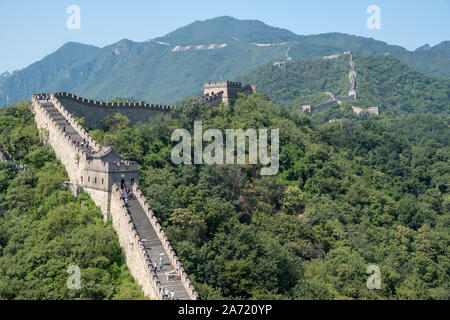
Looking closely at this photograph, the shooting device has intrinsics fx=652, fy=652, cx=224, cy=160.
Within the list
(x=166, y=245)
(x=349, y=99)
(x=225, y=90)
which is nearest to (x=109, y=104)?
(x=225, y=90)

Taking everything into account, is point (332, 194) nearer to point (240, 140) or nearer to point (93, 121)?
point (240, 140)

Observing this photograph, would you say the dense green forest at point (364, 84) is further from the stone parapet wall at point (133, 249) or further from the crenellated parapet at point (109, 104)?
the stone parapet wall at point (133, 249)

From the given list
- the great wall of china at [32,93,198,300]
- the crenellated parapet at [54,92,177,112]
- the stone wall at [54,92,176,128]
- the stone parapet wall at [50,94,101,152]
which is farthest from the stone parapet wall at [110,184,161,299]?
the crenellated parapet at [54,92,177,112]

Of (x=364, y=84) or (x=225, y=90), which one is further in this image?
(x=364, y=84)

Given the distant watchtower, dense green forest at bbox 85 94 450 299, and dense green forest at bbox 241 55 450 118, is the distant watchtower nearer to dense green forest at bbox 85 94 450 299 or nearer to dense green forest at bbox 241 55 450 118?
dense green forest at bbox 85 94 450 299

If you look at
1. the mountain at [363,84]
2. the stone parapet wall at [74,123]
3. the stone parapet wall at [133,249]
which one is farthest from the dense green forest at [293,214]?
the mountain at [363,84]

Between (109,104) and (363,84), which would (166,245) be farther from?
(363,84)
